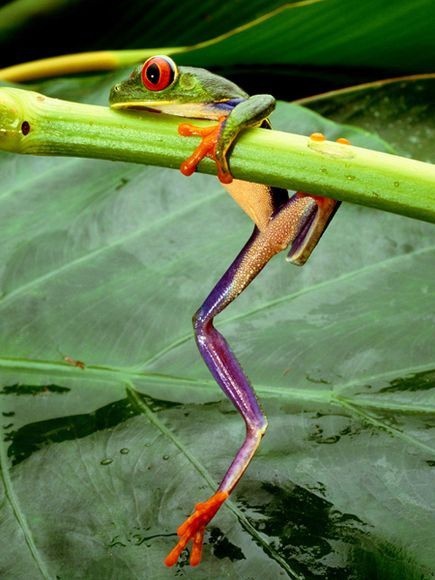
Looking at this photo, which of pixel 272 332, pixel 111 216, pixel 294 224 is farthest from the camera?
pixel 111 216

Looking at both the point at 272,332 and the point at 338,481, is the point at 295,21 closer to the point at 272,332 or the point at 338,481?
the point at 272,332

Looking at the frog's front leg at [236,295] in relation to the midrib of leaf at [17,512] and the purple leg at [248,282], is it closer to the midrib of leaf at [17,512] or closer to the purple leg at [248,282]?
the purple leg at [248,282]

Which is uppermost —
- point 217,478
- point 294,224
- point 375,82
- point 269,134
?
point 269,134

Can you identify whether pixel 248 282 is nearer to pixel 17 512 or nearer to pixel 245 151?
pixel 245 151

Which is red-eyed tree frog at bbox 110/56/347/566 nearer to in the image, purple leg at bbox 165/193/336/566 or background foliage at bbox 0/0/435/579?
purple leg at bbox 165/193/336/566

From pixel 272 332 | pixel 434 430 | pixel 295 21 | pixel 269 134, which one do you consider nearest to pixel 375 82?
pixel 295 21

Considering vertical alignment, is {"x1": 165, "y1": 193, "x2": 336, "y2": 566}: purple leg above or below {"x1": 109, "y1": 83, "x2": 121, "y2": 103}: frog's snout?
below

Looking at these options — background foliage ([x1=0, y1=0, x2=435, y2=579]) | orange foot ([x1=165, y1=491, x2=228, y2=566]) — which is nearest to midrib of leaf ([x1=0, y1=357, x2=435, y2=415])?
background foliage ([x1=0, y1=0, x2=435, y2=579])
